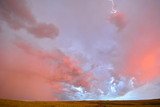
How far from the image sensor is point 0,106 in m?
43.6

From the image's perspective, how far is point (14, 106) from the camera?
45.0 meters

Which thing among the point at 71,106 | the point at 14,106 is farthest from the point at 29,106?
the point at 71,106

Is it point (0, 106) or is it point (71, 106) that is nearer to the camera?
point (0, 106)

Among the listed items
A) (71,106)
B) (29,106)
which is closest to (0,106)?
(29,106)

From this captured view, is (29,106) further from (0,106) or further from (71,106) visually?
(71,106)

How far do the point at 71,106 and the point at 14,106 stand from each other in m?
13.8

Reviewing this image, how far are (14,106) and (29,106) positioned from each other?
317cm

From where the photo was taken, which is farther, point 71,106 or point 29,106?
point 71,106

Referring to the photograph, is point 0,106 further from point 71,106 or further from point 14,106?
point 71,106

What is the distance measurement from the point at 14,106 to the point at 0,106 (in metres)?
2.82

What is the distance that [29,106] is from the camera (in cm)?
4497

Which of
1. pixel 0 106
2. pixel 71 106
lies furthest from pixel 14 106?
pixel 71 106

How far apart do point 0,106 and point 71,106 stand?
16.6m
